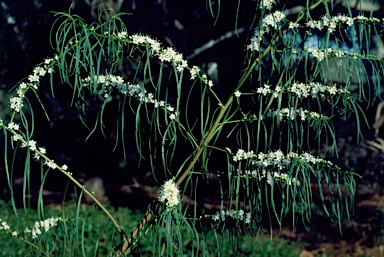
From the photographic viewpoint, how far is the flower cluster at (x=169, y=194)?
4.35 ft

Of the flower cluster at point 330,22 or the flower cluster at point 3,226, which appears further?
the flower cluster at point 3,226

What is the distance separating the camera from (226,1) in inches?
270

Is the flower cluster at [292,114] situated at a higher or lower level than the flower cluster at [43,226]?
higher

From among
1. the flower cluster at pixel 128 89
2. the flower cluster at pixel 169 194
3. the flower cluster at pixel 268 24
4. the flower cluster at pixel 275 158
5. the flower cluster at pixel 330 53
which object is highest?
the flower cluster at pixel 268 24

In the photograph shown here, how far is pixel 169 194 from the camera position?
1.34 metres

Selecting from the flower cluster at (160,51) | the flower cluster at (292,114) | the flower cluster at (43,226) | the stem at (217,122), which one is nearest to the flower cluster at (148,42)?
the flower cluster at (160,51)

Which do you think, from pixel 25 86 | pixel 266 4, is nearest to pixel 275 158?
pixel 266 4

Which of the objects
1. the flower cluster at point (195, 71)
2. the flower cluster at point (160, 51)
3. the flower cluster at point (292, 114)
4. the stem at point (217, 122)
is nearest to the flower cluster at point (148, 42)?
the flower cluster at point (160, 51)

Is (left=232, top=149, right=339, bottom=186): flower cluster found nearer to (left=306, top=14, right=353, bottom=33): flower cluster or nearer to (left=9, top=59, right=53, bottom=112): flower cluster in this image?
(left=306, top=14, right=353, bottom=33): flower cluster

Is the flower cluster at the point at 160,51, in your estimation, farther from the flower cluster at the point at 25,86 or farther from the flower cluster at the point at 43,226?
the flower cluster at the point at 43,226

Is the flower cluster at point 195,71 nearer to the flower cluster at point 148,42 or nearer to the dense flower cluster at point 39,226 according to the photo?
the flower cluster at point 148,42

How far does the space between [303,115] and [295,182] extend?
0.19 m

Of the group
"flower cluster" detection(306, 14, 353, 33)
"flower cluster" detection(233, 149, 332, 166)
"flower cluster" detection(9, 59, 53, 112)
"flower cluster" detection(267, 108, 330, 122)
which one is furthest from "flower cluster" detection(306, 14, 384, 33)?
"flower cluster" detection(9, 59, 53, 112)

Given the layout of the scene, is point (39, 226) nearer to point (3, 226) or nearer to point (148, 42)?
point (3, 226)
